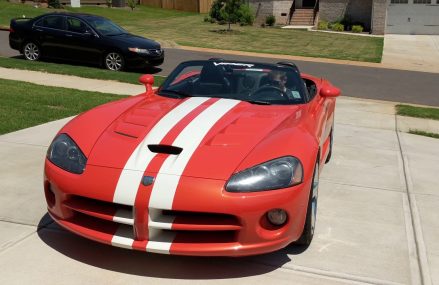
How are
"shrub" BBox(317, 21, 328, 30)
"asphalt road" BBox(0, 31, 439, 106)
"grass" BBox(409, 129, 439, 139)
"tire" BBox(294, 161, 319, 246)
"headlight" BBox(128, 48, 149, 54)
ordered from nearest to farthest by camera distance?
"tire" BBox(294, 161, 319, 246) → "grass" BBox(409, 129, 439, 139) → "asphalt road" BBox(0, 31, 439, 106) → "headlight" BBox(128, 48, 149, 54) → "shrub" BBox(317, 21, 328, 30)

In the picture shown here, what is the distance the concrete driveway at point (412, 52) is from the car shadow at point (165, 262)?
17.1 metres

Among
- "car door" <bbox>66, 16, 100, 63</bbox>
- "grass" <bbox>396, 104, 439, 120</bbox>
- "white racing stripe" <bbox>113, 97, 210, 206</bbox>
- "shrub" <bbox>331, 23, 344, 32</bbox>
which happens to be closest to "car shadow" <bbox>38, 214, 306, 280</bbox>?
"white racing stripe" <bbox>113, 97, 210, 206</bbox>

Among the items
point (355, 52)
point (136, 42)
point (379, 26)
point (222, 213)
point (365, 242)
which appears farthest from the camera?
point (379, 26)

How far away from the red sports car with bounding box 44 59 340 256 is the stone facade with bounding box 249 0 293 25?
33.7 meters

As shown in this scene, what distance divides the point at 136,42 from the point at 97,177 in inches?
445

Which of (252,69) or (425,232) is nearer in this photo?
(425,232)

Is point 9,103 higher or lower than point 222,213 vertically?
lower

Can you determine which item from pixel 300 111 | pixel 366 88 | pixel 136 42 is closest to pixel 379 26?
pixel 366 88

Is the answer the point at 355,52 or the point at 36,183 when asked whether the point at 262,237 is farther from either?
the point at 355,52

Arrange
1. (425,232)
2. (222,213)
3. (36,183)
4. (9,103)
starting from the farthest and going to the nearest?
(9,103), (36,183), (425,232), (222,213)

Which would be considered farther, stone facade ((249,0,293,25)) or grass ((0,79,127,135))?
stone facade ((249,0,293,25))

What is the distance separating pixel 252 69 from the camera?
16.6 feet

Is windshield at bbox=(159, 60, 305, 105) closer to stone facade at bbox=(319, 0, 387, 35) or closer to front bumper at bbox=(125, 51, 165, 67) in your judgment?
front bumper at bbox=(125, 51, 165, 67)

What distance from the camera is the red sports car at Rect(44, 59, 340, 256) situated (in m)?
3.18
